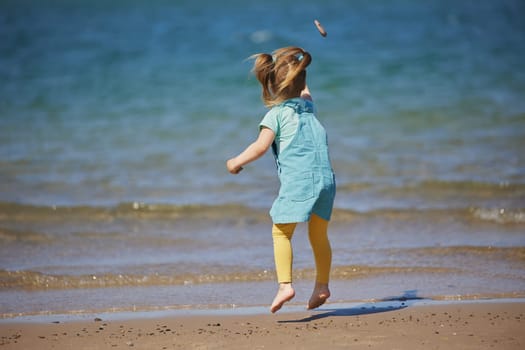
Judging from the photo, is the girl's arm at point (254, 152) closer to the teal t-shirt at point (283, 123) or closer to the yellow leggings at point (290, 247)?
the teal t-shirt at point (283, 123)

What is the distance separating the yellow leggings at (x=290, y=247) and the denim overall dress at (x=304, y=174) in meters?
0.07

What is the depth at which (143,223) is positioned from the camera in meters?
6.57

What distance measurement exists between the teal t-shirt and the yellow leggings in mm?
400

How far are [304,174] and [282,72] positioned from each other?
20.3 inches

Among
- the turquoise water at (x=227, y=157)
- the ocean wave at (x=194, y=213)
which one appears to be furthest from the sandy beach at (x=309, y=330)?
the ocean wave at (x=194, y=213)

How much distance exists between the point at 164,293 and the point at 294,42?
14.6 m

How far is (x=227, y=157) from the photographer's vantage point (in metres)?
9.02

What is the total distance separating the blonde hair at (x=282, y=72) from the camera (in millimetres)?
3770

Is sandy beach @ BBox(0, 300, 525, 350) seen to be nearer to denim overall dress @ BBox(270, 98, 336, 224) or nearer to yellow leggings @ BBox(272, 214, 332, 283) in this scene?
yellow leggings @ BBox(272, 214, 332, 283)

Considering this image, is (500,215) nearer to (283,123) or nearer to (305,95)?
(305,95)

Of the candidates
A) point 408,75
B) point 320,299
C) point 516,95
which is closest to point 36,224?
point 320,299

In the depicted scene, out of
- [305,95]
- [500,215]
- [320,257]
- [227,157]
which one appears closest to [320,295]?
[320,257]

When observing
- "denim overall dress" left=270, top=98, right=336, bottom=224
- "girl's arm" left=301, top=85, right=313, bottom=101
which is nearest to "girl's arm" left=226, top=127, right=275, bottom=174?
"denim overall dress" left=270, top=98, right=336, bottom=224

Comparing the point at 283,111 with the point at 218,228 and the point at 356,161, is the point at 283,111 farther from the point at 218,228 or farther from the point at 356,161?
the point at 356,161
